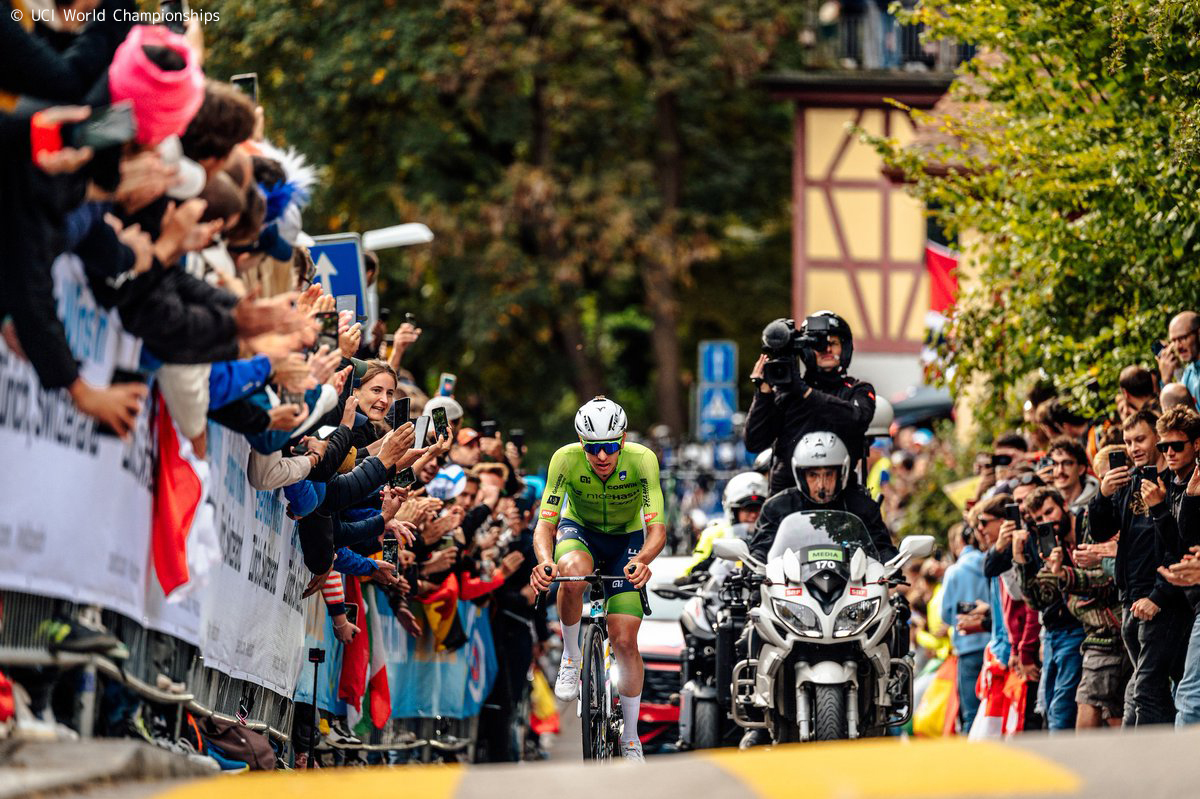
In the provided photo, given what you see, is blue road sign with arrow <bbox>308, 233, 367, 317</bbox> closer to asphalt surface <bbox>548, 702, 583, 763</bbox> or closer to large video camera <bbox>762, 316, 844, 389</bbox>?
large video camera <bbox>762, 316, 844, 389</bbox>

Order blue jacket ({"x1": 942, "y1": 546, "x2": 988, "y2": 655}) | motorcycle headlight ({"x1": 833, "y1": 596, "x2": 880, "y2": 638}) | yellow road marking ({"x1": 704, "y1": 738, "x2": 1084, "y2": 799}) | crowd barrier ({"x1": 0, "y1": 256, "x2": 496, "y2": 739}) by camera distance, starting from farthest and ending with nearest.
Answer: blue jacket ({"x1": 942, "y1": 546, "x2": 988, "y2": 655}) < motorcycle headlight ({"x1": 833, "y1": 596, "x2": 880, "y2": 638}) < crowd barrier ({"x1": 0, "y1": 256, "x2": 496, "y2": 739}) < yellow road marking ({"x1": 704, "y1": 738, "x2": 1084, "y2": 799})

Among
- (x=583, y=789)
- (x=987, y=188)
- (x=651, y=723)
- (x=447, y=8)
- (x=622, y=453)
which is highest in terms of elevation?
(x=447, y=8)

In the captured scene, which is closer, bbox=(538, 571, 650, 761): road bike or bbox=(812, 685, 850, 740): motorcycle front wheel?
bbox=(812, 685, 850, 740): motorcycle front wheel

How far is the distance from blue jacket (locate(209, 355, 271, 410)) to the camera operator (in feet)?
17.6

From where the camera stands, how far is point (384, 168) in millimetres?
37031

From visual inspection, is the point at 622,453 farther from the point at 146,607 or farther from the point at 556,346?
the point at 556,346

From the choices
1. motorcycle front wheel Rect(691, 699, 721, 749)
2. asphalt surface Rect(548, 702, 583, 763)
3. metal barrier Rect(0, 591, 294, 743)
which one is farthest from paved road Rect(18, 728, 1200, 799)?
asphalt surface Rect(548, 702, 583, 763)

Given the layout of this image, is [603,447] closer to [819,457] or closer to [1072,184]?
[819,457]

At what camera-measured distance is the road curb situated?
596cm

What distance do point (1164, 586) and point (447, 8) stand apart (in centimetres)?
2573

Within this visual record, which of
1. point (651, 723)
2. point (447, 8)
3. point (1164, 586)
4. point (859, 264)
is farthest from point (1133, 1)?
point (859, 264)

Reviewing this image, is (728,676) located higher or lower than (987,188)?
Answer: lower

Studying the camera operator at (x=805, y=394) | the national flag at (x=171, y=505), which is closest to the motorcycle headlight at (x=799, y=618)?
the camera operator at (x=805, y=394)

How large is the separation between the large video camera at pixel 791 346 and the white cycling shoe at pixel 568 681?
2350mm
